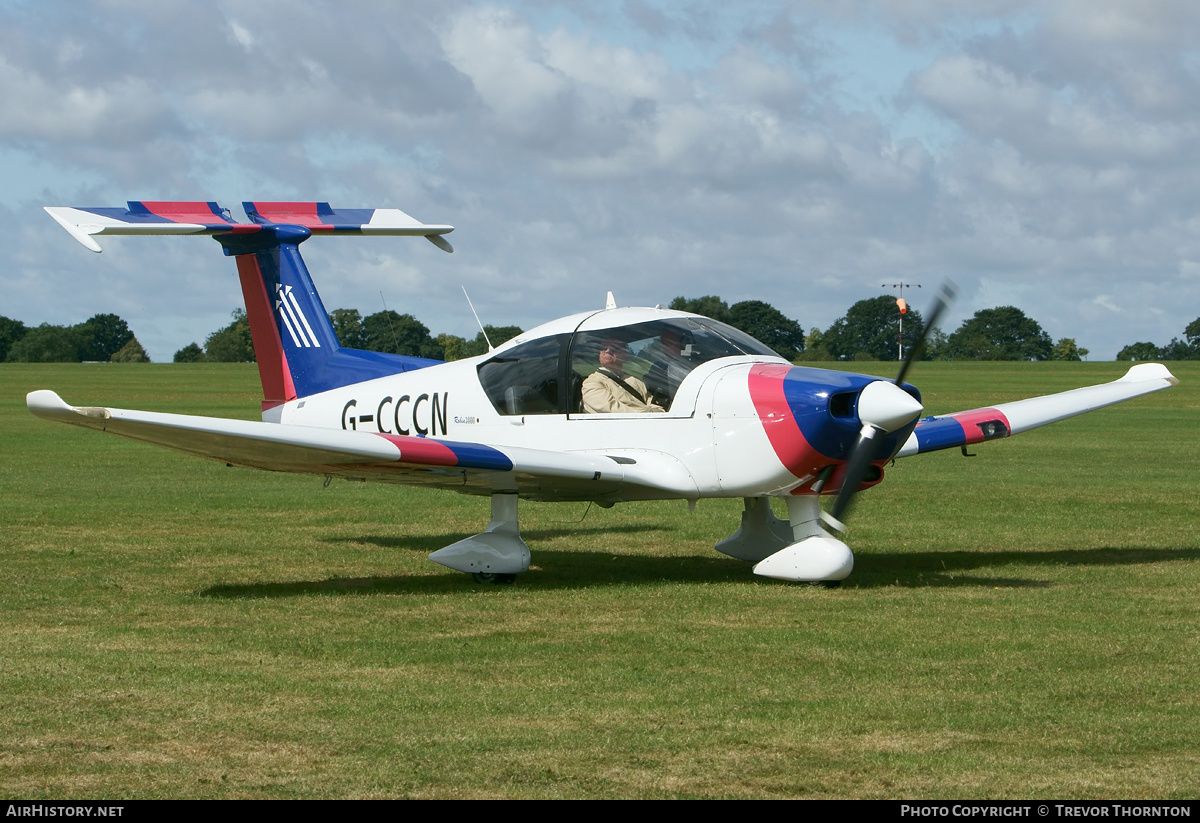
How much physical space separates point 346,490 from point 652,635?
450 inches

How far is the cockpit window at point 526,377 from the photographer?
1094 cm

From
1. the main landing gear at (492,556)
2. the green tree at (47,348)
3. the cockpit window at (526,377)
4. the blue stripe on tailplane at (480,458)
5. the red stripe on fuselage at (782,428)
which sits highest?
the green tree at (47,348)

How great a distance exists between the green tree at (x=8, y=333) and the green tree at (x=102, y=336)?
7.33 m

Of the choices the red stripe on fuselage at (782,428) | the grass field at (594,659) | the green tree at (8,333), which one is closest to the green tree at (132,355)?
the green tree at (8,333)

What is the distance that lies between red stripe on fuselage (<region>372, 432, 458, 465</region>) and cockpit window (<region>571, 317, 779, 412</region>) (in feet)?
5.26

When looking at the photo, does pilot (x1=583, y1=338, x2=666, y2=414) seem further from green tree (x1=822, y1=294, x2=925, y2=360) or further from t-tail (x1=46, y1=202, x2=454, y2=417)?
green tree (x1=822, y1=294, x2=925, y2=360)

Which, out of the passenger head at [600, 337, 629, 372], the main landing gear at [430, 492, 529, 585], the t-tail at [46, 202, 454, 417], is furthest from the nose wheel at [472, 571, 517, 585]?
the t-tail at [46, 202, 454, 417]

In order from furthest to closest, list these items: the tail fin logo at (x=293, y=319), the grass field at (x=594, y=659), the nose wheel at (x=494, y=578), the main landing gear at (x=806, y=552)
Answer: the tail fin logo at (x=293, y=319)
the nose wheel at (x=494, y=578)
the main landing gear at (x=806, y=552)
the grass field at (x=594, y=659)

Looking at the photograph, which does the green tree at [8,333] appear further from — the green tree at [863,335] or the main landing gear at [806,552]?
the main landing gear at [806,552]

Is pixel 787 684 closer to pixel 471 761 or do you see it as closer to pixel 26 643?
pixel 471 761

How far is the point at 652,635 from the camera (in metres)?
8.35

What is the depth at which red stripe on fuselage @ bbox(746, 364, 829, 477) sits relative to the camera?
965cm

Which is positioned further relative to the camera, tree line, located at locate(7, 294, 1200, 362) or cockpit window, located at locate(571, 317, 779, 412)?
tree line, located at locate(7, 294, 1200, 362)

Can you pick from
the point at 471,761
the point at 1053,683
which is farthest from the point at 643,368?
the point at 471,761
